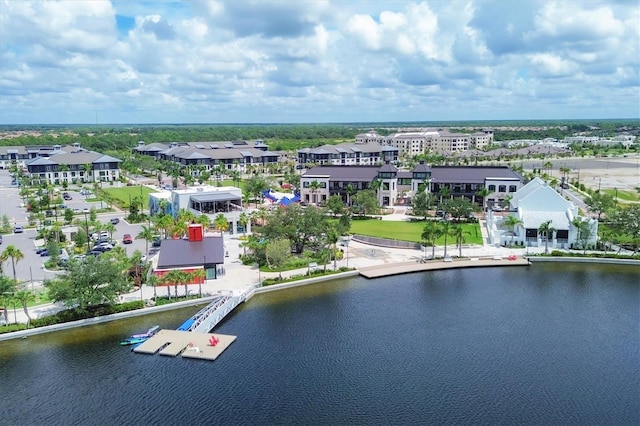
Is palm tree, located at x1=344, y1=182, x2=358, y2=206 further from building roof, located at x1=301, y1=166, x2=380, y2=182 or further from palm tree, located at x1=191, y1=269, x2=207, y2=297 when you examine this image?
palm tree, located at x1=191, y1=269, x2=207, y2=297

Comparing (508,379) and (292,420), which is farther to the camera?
(508,379)

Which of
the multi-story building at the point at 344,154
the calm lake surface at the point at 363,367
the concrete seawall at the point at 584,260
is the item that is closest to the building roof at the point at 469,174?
the concrete seawall at the point at 584,260

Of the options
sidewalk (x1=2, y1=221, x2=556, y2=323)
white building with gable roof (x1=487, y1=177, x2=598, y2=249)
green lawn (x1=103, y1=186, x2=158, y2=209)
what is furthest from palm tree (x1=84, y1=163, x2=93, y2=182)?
white building with gable roof (x1=487, y1=177, x2=598, y2=249)

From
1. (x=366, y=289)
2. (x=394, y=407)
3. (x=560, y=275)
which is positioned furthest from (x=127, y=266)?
(x=560, y=275)

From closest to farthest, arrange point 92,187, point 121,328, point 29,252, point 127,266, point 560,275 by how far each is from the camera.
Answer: point 121,328 < point 127,266 < point 560,275 < point 29,252 < point 92,187

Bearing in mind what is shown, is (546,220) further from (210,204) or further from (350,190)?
(210,204)

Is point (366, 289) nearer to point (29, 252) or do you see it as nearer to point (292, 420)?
point (292, 420)

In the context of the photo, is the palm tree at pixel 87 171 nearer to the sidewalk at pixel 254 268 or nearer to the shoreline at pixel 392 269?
the sidewalk at pixel 254 268
